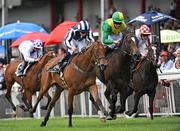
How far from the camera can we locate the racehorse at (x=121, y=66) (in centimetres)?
1583

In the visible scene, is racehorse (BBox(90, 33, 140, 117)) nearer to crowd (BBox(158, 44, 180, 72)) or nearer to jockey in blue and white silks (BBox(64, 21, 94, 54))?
jockey in blue and white silks (BBox(64, 21, 94, 54))

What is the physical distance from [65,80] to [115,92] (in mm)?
1256

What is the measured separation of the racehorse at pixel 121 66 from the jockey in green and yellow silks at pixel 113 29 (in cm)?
32

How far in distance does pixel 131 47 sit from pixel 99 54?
3.74ft

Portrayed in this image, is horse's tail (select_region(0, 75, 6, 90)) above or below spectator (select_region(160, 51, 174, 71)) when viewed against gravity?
below

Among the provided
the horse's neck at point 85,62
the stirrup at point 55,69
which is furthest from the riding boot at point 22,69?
the horse's neck at point 85,62

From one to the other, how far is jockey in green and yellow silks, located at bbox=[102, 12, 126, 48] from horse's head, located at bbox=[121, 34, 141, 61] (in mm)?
443

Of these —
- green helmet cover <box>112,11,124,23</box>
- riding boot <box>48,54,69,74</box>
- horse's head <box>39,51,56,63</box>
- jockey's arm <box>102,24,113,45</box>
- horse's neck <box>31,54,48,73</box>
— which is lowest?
horse's neck <box>31,54,48,73</box>

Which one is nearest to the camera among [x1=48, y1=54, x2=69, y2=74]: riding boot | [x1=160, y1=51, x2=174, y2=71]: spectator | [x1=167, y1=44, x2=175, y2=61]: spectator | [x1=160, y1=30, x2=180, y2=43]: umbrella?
[x1=48, y1=54, x2=69, y2=74]: riding boot

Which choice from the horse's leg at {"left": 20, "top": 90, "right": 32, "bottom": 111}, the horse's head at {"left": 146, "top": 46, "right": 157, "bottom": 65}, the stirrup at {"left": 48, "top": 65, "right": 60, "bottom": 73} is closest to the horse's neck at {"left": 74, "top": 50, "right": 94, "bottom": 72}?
the stirrup at {"left": 48, "top": 65, "right": 60, "bottom": 73}

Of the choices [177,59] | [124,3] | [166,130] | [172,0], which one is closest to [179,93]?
[177,59]

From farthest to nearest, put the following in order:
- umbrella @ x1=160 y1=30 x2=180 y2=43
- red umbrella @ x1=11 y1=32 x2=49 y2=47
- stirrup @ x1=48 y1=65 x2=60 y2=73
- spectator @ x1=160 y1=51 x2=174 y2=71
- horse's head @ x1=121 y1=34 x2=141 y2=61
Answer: red umbrella @ x1=11 y1=32 x2=49 y2=47 → umbrella @ x1=160 y1=30 x2=180 y2=43 → spectator @ x1=160 y1=51 x2=174 y2=71 → stirrup @ x1=48 y1=65 x2=60 y2=73 → horse's head @ x1=121 y1=34 x2=141 y2=61

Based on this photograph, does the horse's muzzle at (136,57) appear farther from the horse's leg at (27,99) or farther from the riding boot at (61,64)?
the horse's leg at (27,99)

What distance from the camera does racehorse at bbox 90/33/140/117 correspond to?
1583 cm
